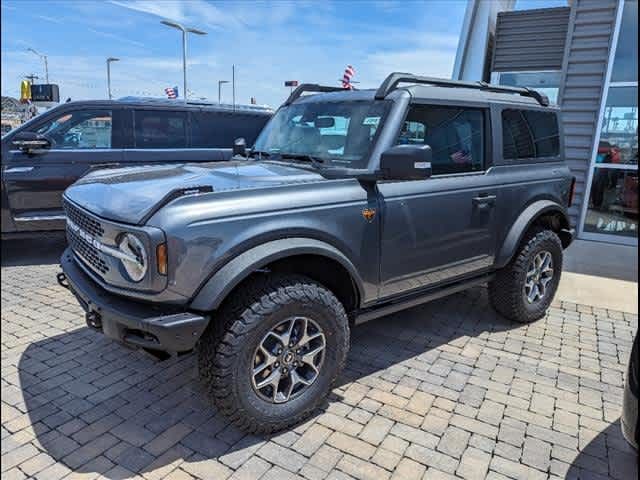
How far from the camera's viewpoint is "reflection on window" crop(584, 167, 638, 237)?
7.92 meters

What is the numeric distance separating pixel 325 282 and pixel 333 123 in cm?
122

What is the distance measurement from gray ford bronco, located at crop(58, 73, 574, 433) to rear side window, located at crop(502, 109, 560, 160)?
0.07 feet

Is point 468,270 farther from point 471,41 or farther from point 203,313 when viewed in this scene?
point 471,41

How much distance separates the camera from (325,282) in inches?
123

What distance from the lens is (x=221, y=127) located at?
734cm

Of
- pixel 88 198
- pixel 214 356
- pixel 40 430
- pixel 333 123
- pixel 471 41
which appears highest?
pixel 471 41

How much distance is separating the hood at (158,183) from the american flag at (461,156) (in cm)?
122

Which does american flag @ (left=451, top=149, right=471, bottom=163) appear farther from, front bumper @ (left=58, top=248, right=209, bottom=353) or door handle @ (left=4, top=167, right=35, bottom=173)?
door handle @ (left=4, top=167, right=35, bottom=173)

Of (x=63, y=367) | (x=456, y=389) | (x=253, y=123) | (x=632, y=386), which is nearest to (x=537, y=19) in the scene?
(x=253, y=123)

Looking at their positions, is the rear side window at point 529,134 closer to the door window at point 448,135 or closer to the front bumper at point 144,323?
the door window at point 448,135

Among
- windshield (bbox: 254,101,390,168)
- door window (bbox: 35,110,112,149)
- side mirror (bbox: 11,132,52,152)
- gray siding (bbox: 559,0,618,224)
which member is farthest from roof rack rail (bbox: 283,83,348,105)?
gray siding (bbox: 559,0,618,224)

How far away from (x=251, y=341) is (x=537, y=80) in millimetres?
8294

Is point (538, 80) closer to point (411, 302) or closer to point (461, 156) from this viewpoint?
point (461, 156)

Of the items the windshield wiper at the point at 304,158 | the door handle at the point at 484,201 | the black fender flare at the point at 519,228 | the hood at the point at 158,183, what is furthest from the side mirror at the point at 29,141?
the black fender flare at the point at 519,228
